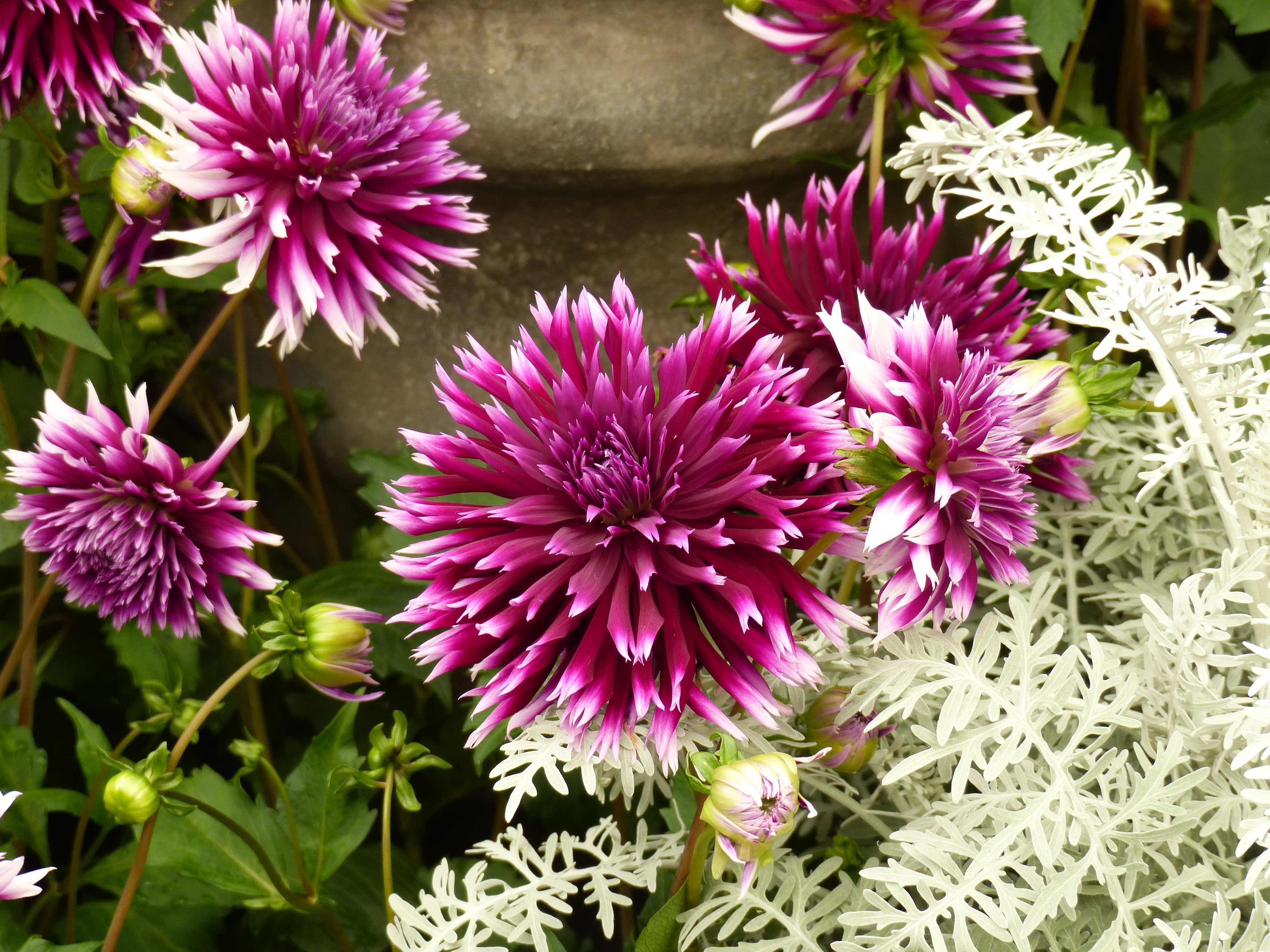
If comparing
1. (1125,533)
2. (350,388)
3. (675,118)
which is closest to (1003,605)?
(1125,533)

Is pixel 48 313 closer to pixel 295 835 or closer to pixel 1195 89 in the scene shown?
pixel 295 835

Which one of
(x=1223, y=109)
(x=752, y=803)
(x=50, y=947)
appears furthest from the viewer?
(x=1223, y=109)

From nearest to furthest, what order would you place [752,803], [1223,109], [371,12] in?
[752,803]
[371,12]
[1223,109]

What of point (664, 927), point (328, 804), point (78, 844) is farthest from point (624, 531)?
point (78, 844)

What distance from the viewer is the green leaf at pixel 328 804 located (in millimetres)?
438

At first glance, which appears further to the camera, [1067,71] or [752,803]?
[1067,71]

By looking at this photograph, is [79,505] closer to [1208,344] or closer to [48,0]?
[48,0]

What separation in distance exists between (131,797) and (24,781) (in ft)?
0.50

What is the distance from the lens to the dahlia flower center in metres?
0.30

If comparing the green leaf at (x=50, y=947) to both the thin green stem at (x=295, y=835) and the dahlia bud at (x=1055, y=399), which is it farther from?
the dahlia bud at (x=1055, y=399)

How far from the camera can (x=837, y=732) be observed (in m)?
0.34

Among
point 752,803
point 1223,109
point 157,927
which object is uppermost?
point 1223,109

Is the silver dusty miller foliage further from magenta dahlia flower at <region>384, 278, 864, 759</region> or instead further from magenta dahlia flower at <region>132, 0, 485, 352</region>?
magenta dahlia flower at <region>132, 0, 485, 352</region>

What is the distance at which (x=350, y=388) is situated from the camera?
649 millimetres
